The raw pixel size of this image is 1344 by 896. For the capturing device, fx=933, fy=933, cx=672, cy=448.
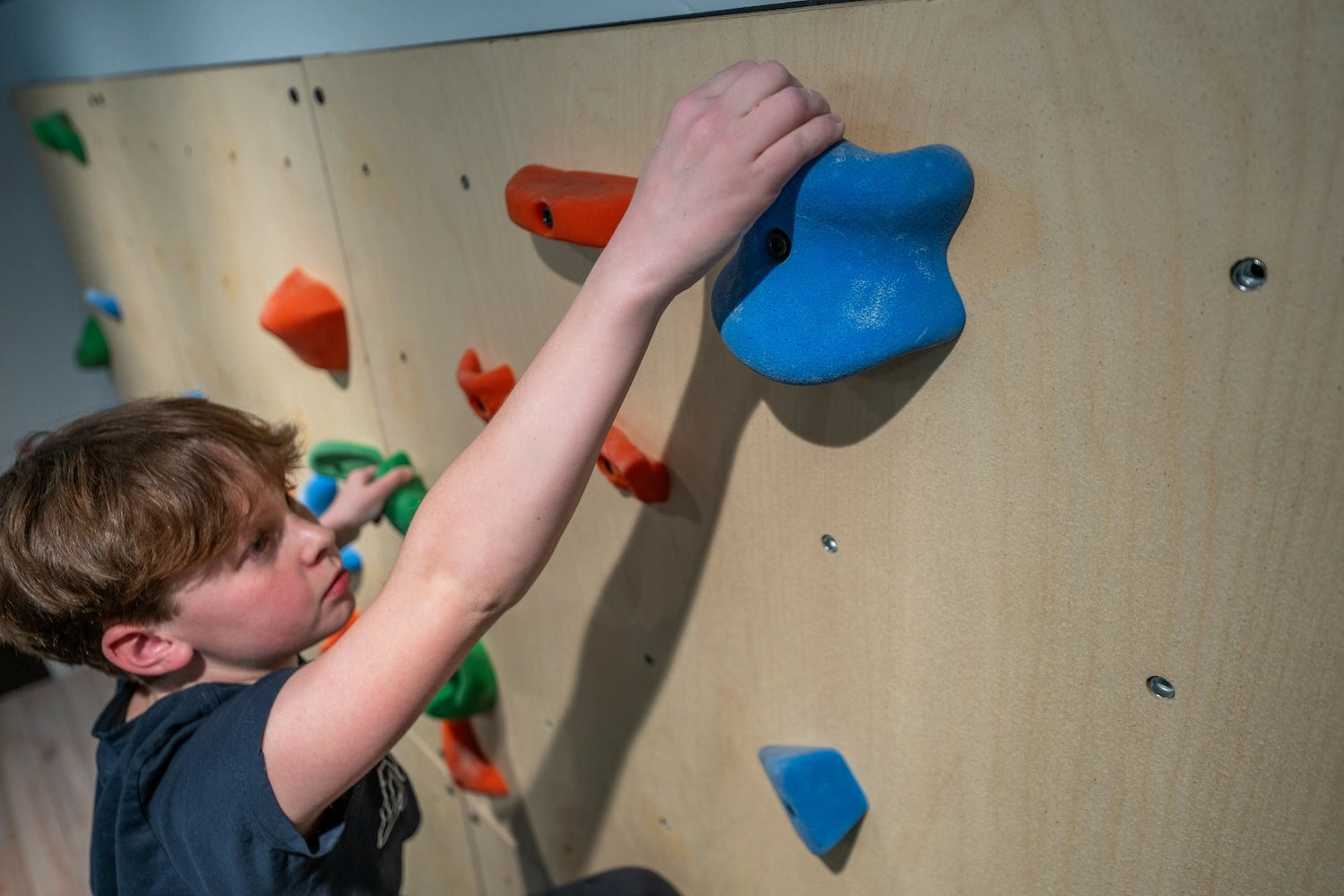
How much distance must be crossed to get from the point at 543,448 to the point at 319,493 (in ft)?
2.31

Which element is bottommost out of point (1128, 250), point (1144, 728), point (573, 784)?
point (573, 784)

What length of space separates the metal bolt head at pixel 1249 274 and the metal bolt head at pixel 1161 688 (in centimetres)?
18

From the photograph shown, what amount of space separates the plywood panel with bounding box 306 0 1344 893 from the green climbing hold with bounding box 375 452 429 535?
288mm

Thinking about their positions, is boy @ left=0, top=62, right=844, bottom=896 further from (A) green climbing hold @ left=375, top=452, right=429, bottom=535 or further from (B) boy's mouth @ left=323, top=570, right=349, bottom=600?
(A) green climbing hold @ left=375, top=452, right=429, bottom=535

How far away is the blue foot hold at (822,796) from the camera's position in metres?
0.58

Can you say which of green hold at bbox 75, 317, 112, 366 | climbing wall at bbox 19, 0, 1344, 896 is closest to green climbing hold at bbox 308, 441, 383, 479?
climbing wall at bbox 19, 0, 1344, 896

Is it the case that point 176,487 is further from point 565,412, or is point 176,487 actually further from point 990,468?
point 990,468

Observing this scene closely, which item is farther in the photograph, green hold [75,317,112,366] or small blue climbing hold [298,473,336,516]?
green hold [75,317,112,366]

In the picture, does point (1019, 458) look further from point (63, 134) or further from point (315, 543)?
point (63, 134)

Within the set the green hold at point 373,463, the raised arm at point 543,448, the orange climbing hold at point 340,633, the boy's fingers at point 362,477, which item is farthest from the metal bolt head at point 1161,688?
the boy's fingers at point 362,477

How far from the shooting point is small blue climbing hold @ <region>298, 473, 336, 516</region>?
3.41ft

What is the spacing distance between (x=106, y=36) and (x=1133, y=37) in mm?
1336

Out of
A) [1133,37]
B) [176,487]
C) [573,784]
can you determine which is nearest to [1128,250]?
[1133,37]

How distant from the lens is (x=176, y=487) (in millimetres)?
616
